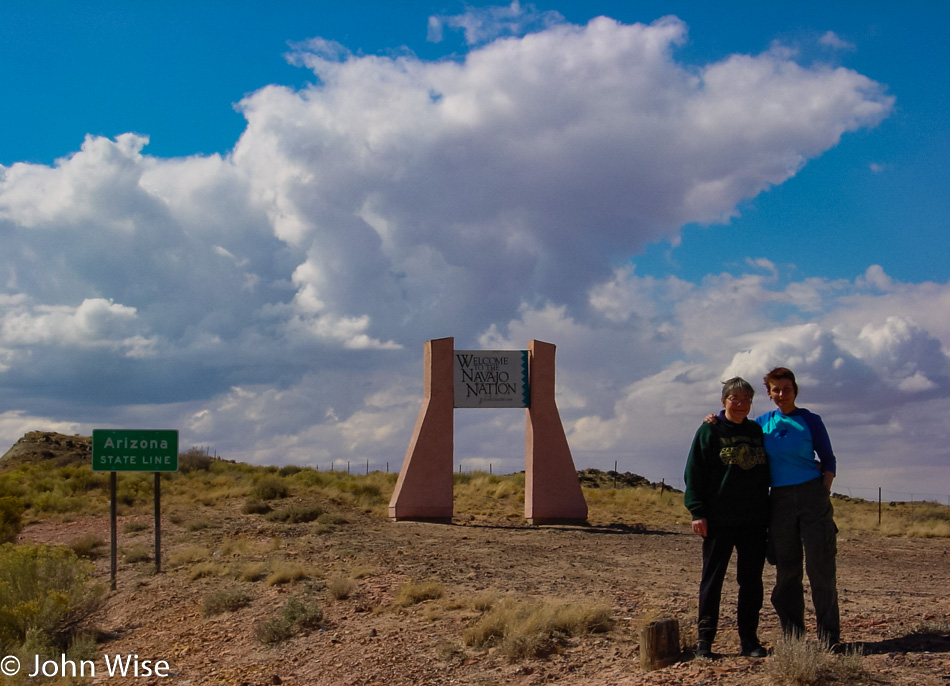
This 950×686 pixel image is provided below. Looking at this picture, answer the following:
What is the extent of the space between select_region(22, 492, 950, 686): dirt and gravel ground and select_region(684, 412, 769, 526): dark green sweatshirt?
42.3 inches

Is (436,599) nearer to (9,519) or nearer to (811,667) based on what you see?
(811,667)

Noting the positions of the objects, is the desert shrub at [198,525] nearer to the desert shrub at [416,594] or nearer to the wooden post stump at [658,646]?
the desert shrub at [416,594]

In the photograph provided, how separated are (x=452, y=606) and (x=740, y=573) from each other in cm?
420

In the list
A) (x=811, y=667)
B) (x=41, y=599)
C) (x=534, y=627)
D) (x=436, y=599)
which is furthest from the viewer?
(x=41, y=599)

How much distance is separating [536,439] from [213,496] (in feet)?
38.0

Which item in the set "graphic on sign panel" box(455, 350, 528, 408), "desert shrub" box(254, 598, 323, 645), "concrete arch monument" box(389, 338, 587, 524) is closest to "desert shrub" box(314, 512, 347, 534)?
"concrete arch monument" box(389, 338, 587, 524)

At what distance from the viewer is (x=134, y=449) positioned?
1538cm

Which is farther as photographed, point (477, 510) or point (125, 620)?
point (477, 510)

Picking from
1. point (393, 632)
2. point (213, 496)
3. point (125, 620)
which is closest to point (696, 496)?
point (393, 632)

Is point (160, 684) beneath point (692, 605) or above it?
beneath

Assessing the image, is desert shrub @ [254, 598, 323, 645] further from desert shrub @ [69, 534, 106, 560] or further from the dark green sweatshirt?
desert shrub @ [69, 534, 106, 560]

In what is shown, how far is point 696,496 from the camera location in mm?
6438

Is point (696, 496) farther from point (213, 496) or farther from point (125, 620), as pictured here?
point (213, 496)

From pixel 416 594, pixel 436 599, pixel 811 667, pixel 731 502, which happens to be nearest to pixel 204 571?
pixel 416 594
